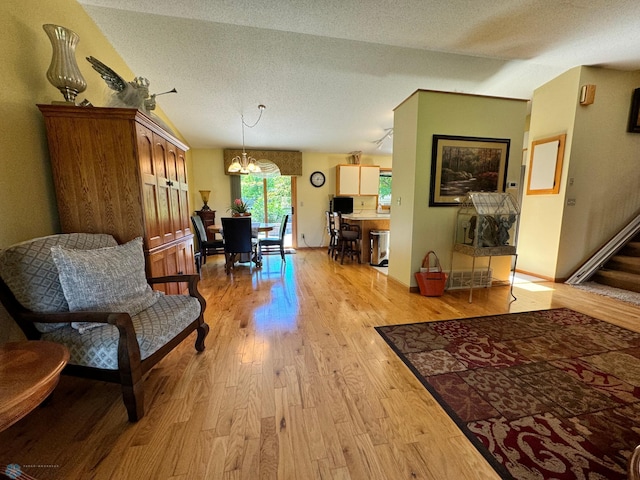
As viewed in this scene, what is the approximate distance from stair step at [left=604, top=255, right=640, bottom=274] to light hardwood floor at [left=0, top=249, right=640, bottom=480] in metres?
1.65

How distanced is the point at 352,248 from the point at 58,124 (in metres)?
4.43

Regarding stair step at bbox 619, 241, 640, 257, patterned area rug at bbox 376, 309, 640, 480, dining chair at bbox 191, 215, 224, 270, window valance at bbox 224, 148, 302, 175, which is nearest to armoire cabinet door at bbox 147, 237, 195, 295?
dining chair at bbox 191, 215, 224, 270

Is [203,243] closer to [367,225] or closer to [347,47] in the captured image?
[367,225]

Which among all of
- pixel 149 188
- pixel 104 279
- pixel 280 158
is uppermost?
pixel 280 158

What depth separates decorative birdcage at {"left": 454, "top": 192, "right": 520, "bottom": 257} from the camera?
3.07m

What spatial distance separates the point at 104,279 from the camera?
4.95 ft

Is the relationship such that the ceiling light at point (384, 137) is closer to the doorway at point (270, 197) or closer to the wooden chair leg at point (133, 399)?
the doorway at point (270, 197)

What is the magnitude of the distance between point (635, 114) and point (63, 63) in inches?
257

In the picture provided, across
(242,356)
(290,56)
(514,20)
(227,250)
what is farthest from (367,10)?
(227,250)

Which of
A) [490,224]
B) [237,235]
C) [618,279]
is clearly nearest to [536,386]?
[490,224]

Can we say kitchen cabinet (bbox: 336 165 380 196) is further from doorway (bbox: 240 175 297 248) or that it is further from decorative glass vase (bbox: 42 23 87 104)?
decorative glass vase (bbox: 42 23 87 104)

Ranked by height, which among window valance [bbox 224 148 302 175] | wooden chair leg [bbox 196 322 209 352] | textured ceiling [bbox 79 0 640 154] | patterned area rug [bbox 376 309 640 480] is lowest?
patterned area rug [bbox 376 309 640 480]

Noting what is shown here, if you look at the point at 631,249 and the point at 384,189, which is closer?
the point at 631,249

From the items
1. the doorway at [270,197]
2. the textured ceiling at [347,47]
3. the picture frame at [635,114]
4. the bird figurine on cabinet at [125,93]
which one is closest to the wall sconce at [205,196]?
the doorway at [270,197]
